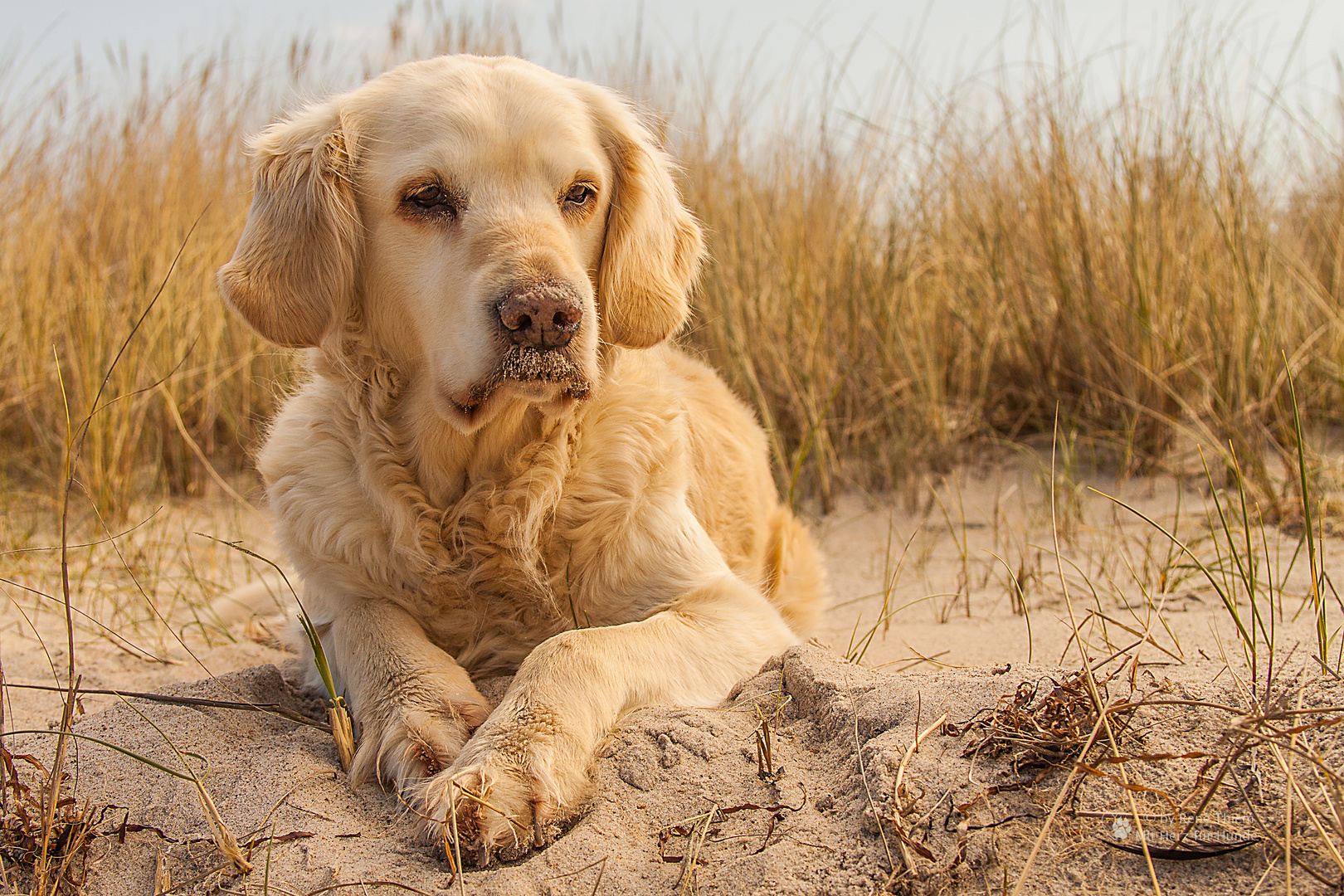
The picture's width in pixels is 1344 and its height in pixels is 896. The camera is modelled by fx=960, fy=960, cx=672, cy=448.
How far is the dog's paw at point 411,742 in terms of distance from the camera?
5.64ft

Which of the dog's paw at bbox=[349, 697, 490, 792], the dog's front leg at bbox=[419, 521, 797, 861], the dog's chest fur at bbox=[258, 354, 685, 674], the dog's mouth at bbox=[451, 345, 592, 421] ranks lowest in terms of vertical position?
the dog's paw at bbox=[349, 697, 490, 792]

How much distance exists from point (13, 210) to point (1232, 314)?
20.1 feet

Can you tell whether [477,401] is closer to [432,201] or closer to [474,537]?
[474,537]

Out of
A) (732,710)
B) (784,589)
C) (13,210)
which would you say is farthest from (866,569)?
(13,210)

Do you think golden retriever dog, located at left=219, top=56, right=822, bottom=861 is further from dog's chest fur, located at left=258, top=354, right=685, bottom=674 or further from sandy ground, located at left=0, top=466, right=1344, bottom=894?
sandy ground, located at left=0, top=466, right=1344, bottom=894

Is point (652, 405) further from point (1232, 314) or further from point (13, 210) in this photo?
point (13, 210)

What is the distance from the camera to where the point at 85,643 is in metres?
2.78

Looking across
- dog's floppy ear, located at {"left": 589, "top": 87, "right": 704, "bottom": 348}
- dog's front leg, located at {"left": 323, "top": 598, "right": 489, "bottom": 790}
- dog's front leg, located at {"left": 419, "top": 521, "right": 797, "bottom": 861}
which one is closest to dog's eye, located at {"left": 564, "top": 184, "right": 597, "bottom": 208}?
dog's floppy ear, located at {"left": 589, "top": 87, "right": 704, "bottom": 348}

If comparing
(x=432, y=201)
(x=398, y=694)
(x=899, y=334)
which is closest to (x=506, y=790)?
(x=398, y=694)

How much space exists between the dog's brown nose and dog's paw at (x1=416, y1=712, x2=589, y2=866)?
723 millimetres

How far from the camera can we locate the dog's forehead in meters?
2.16

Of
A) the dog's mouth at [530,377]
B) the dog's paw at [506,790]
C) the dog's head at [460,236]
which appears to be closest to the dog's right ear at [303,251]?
the dog's head at [460,236]

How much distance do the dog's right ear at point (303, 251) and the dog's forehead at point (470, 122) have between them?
0.36 ft

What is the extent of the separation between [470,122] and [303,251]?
1.63 feet
